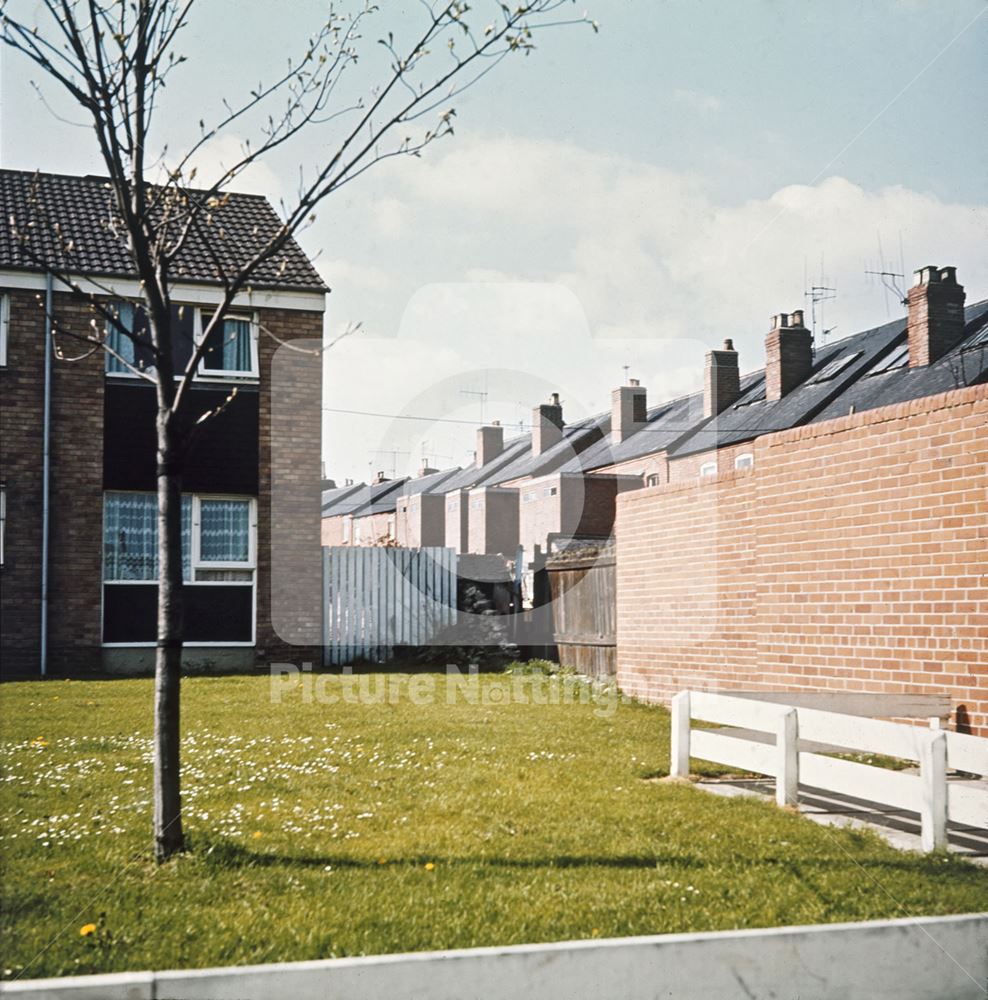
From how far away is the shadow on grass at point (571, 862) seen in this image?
241 inches

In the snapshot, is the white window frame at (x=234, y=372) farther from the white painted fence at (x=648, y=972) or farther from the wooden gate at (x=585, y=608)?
the white painted fence at (x=648, y=972)

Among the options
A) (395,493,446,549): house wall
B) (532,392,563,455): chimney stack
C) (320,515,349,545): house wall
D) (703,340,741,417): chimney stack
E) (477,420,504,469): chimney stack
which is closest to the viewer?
(703,340,741,417): chimney stack

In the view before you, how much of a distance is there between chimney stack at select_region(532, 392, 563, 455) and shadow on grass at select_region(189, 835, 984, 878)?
40.7m

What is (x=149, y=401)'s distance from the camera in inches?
696

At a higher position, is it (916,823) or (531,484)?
(531,484)

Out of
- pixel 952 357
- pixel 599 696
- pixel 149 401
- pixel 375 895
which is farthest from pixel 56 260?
pixel 952 357

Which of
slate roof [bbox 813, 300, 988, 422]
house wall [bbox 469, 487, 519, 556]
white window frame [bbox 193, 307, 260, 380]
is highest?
slate roof [bbox 813, 300, 988, 422]

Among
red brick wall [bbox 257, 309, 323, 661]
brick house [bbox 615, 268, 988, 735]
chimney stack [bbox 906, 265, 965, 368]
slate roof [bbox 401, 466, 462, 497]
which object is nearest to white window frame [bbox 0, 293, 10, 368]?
red brick wall [bbox 257, 309, 323, 661]

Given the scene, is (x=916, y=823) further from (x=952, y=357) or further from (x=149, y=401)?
(x=952, y=357)

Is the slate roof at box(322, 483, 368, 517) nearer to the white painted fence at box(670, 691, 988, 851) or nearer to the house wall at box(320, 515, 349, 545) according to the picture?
the house wall at box(320, 515, 349, 545)

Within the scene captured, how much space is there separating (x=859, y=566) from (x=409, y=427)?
1174cm

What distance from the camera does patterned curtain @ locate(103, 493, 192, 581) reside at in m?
17.5

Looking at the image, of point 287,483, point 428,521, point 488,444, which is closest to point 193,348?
point 287,483

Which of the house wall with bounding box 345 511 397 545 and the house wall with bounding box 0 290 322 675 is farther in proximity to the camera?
the house wall with bounding box 345 511 397 545
